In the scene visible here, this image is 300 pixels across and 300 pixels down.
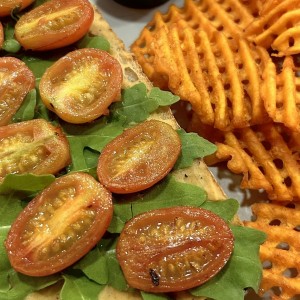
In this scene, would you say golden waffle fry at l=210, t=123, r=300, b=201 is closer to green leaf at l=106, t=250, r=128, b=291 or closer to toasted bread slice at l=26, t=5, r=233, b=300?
toasted bread slice at l=26, t=5, r=233, b=300

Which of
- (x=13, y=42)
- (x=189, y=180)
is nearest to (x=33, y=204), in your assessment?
(x=189, y=180)

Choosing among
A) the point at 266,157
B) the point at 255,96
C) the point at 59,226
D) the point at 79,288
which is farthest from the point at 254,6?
the point at 79,288

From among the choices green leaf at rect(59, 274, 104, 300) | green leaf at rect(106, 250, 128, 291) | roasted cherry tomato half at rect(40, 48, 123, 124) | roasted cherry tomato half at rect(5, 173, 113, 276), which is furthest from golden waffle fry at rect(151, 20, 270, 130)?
green leaf at rect(59, 274, 104, 300)

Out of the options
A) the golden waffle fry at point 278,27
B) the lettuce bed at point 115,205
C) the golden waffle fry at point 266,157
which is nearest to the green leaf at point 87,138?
the lettuce bed at point 115,205

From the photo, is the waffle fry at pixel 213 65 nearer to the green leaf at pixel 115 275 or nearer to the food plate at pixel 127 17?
the food plate at pixel 127 17

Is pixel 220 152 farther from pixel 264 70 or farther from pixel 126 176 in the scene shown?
pixel 126 176

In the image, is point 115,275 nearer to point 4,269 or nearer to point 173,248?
point 173,248
